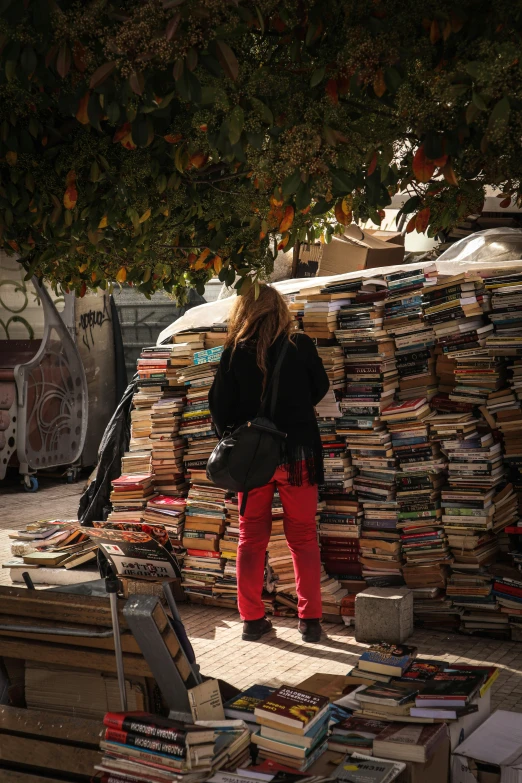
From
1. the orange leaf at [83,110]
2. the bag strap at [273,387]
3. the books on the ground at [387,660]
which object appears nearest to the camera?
the orange leaf at [83,110]

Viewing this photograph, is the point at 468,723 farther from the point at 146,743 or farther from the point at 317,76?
the point at 317,76

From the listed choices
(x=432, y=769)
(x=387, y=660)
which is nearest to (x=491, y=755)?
(x=432, y=769)

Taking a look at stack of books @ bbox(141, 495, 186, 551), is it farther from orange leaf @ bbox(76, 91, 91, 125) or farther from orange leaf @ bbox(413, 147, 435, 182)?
orange leaf @ bbox(413, 147, 435, 182)

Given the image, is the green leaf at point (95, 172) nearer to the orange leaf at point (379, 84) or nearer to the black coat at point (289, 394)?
the orange leaf at point (379, 84)

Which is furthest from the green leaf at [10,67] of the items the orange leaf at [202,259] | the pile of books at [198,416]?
the pile of books at [198,416]

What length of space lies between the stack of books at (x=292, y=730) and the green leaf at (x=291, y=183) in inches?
68.1

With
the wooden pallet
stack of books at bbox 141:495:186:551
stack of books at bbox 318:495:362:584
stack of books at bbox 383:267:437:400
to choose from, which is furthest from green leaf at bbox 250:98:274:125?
stack of books at bbox 141:495:186:551

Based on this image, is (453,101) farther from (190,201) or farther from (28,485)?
(28,485)

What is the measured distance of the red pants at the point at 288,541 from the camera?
5594 mm

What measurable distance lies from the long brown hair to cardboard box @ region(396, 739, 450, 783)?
2686 millimetres

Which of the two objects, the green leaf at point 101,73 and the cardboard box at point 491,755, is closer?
the green leaf at point 101,73

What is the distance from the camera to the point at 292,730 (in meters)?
3.14

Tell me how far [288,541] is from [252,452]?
0.69 m

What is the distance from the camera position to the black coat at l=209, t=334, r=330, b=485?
5504 mm
